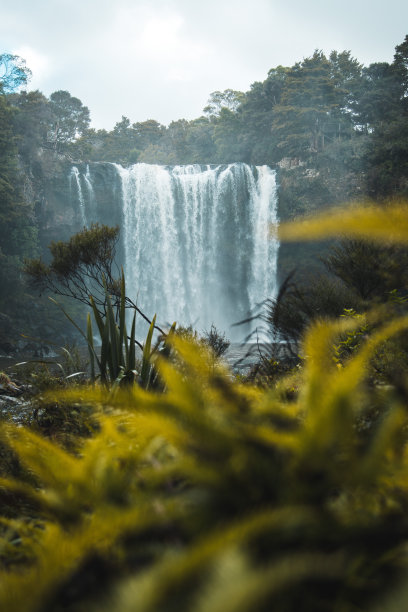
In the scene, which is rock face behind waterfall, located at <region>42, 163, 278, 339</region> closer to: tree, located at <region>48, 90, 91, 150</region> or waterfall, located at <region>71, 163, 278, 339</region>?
waterfall, located at <region>71, 163, 278, 339</region>

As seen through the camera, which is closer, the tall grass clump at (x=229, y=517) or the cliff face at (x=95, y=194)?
the tall grass clump at (x=229, y=517)

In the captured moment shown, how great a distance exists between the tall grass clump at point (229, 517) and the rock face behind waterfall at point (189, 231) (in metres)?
23.0

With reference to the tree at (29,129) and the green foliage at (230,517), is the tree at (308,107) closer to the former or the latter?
the tree at (29,129)

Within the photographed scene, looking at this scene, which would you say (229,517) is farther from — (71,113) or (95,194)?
(71,113)

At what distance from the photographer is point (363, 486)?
0.52 meters

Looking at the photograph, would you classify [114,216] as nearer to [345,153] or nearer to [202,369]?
[345,153]

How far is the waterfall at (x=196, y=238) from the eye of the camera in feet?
79.2

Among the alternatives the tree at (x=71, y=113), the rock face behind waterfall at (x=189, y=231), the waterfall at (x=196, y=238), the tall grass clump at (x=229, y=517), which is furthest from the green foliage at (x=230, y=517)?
the tree at (x=71, y=113)

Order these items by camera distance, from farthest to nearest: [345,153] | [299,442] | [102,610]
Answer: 1. [345,153]
2. [299,442]
3. [102,610]

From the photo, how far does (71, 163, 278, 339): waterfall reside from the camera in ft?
79.2

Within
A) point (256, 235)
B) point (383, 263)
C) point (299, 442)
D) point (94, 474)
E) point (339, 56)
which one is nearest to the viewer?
point (299, 442)

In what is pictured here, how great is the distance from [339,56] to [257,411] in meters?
40.0

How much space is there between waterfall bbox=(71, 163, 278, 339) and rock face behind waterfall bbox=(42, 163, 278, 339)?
6cm

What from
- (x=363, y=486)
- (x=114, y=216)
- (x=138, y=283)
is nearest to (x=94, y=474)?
(x=363, y=486)
